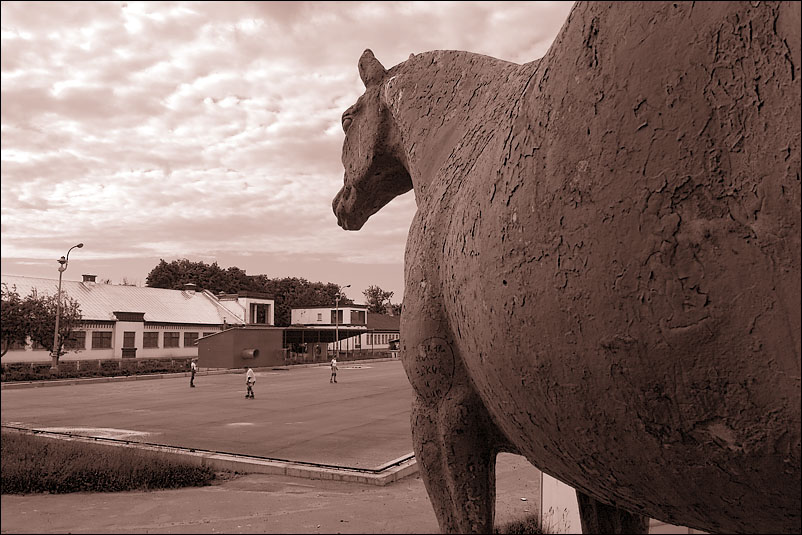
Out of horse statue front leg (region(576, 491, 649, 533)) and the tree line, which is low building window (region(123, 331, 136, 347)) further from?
horse statue front leg (region(576, 491, 649, 533))

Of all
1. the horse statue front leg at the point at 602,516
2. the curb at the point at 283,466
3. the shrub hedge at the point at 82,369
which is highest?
the horse statue front leg at the point at 602,516

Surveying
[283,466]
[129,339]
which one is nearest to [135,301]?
[129,339]

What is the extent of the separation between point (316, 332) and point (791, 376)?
135 feet

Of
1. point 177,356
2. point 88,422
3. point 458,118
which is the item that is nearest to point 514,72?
point 458,118

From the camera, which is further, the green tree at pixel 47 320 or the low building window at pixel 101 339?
the low building window at pixel 101 339

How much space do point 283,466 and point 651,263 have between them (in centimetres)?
826

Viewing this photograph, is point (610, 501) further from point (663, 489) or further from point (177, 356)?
point (177, 356)

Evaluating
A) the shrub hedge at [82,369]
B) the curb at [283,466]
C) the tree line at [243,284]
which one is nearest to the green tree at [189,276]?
the tree line at [243,284]

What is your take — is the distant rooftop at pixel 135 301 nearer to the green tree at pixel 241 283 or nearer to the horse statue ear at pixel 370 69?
the green tree at pixel 241 283

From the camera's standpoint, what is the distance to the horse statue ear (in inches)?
109

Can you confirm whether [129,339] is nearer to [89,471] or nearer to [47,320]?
[47,320]

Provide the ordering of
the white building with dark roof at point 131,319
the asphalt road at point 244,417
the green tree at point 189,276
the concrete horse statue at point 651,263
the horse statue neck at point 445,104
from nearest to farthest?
the concrete horse statue at point 651,263, the horse statue neck at point 445,104, the asphalt road at point 244,417, the white building with dark roof at point 131,319, the green tree at point 189,276

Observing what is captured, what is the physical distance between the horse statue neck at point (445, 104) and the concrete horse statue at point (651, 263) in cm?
35

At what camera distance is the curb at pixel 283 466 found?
7.99m
